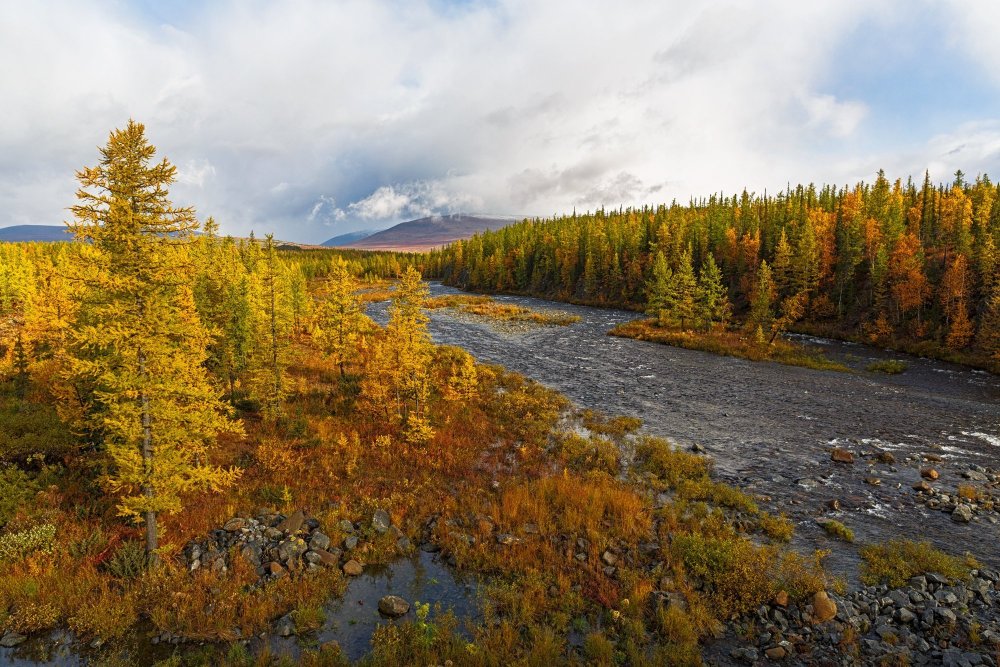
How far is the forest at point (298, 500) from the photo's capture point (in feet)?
36.9

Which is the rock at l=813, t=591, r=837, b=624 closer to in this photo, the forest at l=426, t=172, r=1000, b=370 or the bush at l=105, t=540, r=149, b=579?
the bush at l=105, t=540, r=149, b=579

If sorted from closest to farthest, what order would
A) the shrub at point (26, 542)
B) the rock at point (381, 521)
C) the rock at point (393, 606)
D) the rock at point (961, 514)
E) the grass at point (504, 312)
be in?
the rock at point (393, 606)
the shrub at point (26, 542)
the rock at point (961, 514)
the rock at point (381, 521)
the grass at point (504, 312)

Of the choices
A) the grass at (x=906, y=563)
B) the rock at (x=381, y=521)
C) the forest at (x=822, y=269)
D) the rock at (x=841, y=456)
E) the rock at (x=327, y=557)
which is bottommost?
the rock at (x=327, y=557)

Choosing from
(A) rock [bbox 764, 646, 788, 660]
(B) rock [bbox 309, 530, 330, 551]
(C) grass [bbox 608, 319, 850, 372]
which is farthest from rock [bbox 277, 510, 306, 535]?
(C) grass [bbox 608, 319, 850, 372]

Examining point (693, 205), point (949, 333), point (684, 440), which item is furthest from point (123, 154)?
point (693, 205)

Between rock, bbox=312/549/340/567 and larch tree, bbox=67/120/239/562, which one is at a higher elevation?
larch tree, bbox=67/120/239/562

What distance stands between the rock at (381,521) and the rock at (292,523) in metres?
2.49

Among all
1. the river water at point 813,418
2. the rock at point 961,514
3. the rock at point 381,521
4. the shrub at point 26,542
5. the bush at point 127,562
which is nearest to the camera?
the bush at point 127,562

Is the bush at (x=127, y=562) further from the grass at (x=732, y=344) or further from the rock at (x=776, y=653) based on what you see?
the grass at (x=732, y=344)

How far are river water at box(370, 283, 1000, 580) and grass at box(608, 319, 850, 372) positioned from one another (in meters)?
2.02

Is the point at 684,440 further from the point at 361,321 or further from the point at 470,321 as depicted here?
the point at 470,321

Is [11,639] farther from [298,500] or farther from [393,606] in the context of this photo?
[393,606]

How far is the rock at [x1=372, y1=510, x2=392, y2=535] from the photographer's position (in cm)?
1578

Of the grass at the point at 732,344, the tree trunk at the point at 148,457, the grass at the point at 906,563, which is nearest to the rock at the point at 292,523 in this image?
the tree trunk at the point at 148,457
